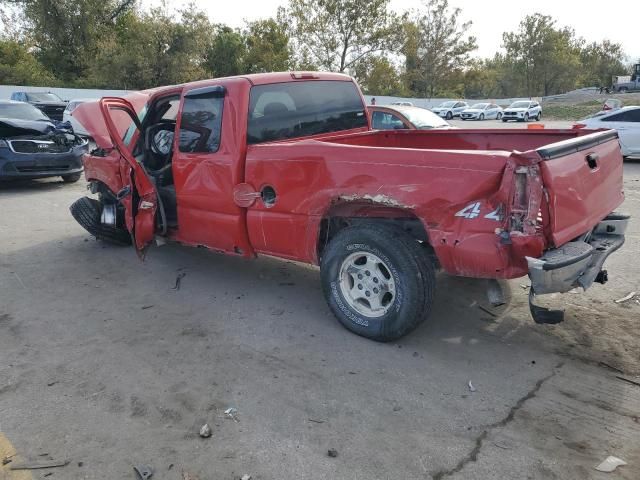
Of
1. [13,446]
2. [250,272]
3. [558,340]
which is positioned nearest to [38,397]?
[13,446]

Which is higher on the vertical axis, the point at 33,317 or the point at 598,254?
the point at 598,254

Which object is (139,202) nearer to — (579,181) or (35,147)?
(579,181)

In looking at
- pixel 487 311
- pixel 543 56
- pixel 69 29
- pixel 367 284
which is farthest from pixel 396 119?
pixel 543 56

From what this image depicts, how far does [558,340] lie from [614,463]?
1370 millimetres

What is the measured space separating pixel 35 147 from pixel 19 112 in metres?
1.92

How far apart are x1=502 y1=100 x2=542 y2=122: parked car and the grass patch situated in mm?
2412

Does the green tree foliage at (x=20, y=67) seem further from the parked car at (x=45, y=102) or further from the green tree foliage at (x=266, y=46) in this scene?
the parked car at (x=45, y=102)

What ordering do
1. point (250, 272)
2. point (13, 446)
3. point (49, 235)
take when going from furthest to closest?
point (49, 235), point (250, 272), point (13, 446)

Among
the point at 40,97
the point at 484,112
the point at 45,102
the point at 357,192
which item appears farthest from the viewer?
the point at 484,112

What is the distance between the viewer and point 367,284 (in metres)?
3.89

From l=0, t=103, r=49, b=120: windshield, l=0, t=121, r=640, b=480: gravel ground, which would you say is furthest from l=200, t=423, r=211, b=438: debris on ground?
l=0, t=103, r=49, b=120: windshield

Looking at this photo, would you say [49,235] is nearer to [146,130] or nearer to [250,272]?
[146,130]

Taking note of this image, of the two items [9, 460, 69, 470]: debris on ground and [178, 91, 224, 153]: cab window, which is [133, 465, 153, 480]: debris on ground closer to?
[9, 460, 69, 470]: debris on ground

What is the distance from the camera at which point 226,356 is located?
12.3 feet
